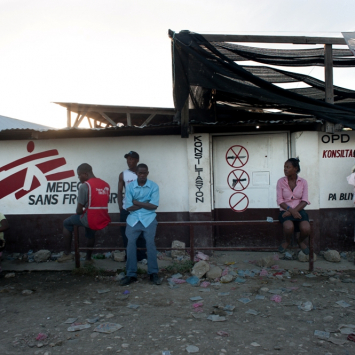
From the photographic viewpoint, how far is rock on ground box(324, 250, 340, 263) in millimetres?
5793

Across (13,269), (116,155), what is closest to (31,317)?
(13,269)

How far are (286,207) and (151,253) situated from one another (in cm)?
226

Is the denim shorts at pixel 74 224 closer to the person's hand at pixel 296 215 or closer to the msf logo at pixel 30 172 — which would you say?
the msf logo at pixel 30 172

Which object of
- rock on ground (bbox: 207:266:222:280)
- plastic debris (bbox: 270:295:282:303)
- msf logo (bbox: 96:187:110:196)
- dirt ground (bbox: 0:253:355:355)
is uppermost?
msf logo (bbox: 96:187:110:196)

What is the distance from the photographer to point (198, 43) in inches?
208

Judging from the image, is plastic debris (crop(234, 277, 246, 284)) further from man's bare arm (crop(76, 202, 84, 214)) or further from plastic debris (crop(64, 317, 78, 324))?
man's bare arm (crop(76, 202, 84, 214))

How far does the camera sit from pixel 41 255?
6.32 meters

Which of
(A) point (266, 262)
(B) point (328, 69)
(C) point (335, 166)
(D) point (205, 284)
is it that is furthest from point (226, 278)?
(B) point (328, 69)

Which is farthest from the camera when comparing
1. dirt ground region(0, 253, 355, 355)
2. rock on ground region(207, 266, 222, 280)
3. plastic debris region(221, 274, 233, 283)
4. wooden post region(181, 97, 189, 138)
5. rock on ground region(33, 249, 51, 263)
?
rock on ground region(33, 249, 51, 263)

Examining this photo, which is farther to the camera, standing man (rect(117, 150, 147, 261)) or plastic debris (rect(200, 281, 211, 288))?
standing man (rect(117, 150, 147, 261))

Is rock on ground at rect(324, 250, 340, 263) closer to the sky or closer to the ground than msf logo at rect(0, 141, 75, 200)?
closer to the ground

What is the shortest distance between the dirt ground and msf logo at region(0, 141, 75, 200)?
212 centimetres

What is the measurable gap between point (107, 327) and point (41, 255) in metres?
3.31

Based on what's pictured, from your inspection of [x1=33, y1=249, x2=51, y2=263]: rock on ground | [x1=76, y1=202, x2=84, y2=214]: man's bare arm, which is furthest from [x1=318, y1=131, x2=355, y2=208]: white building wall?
[x1=33, y1=249, x2=51, y2=263]: rock on ground
